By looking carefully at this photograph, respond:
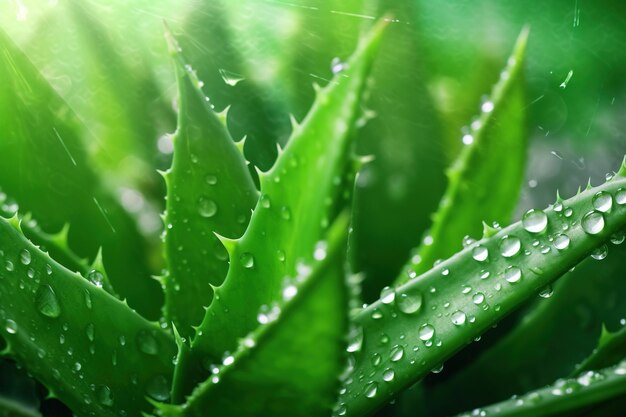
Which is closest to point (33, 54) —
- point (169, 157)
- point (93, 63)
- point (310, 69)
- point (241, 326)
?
point (93, 63)

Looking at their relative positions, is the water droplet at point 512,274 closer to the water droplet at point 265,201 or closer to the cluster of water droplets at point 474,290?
the cluster of water droplets at point 474,290

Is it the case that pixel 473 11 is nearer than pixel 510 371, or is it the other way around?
pixel 510 371

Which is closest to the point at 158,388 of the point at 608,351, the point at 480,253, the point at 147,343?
the point at 147,343

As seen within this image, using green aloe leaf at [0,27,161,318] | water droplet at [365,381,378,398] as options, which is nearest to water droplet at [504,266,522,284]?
water droplet at [365,381,378,398]

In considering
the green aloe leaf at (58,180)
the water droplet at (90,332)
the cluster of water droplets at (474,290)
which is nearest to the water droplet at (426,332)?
the cluster of water droplets at (474,290)

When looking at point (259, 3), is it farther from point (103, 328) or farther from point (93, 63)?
point (103, 328)

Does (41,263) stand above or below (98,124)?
below
